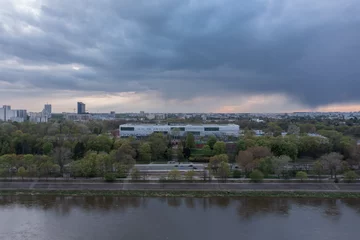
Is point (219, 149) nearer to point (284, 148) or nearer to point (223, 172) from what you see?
point (284, 148)

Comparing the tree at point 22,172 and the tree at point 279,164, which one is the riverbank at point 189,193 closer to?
the tree at point 22,172

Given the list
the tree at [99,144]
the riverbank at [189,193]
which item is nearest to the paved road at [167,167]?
the riverbank at [189,193]

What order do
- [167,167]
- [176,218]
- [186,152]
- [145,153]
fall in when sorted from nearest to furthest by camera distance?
[176,218] < [167,167] < [145,153] < [186,152]

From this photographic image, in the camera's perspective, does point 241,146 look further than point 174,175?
Yes

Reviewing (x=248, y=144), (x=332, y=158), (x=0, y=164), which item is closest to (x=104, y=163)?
(x=0, y=164)

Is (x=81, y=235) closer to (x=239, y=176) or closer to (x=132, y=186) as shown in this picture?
(x=132, y=186)

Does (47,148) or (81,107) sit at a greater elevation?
(81,107)

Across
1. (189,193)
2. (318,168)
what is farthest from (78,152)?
(318,168)
